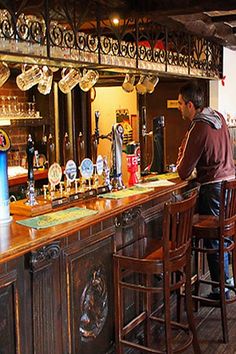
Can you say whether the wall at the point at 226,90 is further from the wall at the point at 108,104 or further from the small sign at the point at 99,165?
the small sign at the point at 99,165

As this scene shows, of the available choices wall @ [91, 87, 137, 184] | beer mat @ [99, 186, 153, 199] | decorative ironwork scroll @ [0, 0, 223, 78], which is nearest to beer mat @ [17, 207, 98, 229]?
beer mat @ [99, 186, 153, 199]

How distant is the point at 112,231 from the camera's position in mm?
3242

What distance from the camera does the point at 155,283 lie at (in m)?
3.94

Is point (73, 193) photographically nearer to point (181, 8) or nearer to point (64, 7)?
point (64, 7)

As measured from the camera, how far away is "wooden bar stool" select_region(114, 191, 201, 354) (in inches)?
120

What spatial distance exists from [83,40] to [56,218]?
1.27m

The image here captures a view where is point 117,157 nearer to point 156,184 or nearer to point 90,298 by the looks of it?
point 156,184

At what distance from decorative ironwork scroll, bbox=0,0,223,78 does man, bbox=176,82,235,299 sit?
473 millimetres

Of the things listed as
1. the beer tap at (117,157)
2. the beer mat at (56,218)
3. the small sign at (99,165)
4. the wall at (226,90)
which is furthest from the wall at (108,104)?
the beer mat at (56,218)

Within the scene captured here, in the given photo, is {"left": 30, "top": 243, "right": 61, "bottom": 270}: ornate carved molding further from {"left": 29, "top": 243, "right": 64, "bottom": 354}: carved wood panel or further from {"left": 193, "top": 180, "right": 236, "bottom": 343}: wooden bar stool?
{"left": 193, "top": 180, "right": 236, "bottom": 343}: wooden bar stool

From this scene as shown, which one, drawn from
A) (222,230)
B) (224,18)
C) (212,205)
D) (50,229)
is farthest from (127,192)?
(224,18)

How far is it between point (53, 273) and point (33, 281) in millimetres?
174

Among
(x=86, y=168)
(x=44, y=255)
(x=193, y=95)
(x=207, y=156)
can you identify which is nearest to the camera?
(x=44, y=255)

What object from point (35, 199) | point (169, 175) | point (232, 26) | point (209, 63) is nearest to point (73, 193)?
point (35, 199)
